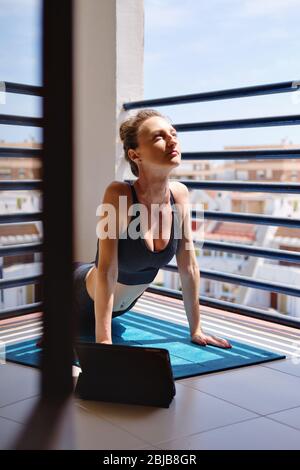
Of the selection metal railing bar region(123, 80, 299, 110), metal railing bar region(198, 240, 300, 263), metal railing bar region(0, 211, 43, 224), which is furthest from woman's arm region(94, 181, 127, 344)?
metal railing bar region(123, 80, 299, 110)

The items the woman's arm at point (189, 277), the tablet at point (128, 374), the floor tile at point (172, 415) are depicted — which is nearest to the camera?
the floor tile at point (172, 415)

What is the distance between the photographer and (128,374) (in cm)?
218

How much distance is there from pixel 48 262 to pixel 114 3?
323 cm

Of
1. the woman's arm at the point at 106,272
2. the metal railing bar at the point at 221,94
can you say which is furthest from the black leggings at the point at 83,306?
the metal railing bar at the point at 221,94

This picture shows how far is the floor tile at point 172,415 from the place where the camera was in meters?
1.94

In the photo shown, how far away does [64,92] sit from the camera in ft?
3.67

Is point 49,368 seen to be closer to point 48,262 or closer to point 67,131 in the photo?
point 48,262

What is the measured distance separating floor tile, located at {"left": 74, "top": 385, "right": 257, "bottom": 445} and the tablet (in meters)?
0.03

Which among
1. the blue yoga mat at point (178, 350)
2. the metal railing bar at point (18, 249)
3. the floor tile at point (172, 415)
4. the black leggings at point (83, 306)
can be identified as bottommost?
the floor tile at point (172, 415)

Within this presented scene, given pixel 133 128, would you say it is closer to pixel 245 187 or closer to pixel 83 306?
pixel 83 306

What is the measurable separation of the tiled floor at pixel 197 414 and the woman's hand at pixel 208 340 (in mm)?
237

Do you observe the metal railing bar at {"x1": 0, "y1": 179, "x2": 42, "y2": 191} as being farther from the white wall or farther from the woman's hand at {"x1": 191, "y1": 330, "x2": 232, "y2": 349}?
the woman's hand at {"x1": 191, "y1": 330, "x2": 232, "y2": 349}

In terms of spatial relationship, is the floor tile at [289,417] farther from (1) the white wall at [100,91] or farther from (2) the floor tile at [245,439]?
(1) the white wall at [100,91]

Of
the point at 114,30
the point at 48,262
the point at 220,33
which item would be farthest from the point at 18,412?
the point at 220,33
